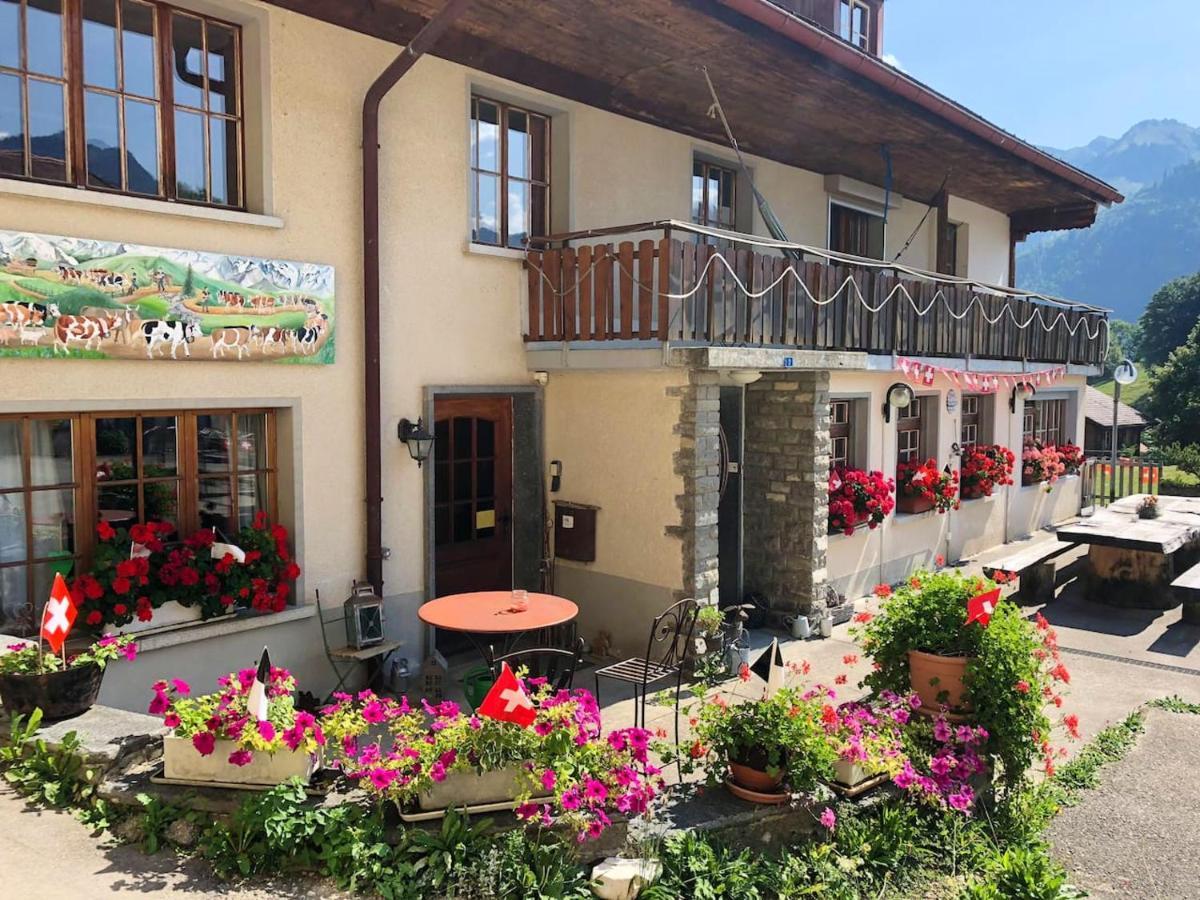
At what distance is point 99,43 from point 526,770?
18.4ft

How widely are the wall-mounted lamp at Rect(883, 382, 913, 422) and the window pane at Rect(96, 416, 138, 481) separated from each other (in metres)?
8.37

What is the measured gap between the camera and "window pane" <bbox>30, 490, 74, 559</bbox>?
609 cm

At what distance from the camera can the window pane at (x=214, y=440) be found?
687 cm

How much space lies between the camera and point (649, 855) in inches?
169

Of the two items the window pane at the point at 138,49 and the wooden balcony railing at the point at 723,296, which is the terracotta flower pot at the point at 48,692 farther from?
the wooden balcony railing at the point at 723,296

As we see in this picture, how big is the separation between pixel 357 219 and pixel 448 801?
497 cm

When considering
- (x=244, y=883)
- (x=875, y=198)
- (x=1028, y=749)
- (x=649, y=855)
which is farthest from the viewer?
(x=875, y=198)

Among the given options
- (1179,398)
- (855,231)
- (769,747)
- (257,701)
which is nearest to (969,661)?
(769,747)

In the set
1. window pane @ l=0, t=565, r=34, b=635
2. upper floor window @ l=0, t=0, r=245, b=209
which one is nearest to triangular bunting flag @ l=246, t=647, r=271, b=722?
window pane @ l=0, t=565, r=34, b=635

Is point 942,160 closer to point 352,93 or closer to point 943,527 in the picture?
point 943,527

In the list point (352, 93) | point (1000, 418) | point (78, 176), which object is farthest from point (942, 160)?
point (78, 176)

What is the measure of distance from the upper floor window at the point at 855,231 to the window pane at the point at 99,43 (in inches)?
368

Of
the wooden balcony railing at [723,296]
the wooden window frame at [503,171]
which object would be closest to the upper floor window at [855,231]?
the wooden balcony railing at [723,296]

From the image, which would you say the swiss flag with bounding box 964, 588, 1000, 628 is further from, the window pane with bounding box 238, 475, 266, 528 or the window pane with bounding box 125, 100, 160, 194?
the window pane with bounding box 125, 100, 160, 194
